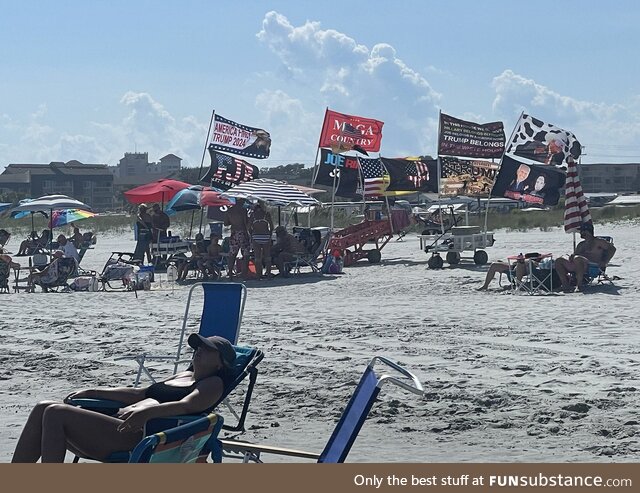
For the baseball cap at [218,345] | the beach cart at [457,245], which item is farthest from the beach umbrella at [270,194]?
the baseball cap at [218,345]

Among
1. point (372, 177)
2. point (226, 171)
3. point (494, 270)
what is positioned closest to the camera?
point (494, 270)

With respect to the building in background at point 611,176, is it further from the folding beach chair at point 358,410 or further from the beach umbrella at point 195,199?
the folding beach chair at point 358,410

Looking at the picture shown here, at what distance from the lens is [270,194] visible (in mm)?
20172

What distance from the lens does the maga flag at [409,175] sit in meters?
24.7

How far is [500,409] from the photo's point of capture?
25.3 feet

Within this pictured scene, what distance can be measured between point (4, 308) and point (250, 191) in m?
5.90

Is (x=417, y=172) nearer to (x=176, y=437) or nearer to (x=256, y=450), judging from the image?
(x=256, y=450)

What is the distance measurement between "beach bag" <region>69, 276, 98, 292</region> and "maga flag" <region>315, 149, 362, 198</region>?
7394 mm

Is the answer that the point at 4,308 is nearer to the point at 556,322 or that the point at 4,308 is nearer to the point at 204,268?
the point at 204,268

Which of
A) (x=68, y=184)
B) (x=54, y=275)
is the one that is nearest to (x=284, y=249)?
(x=54, y=275)

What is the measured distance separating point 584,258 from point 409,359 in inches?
251

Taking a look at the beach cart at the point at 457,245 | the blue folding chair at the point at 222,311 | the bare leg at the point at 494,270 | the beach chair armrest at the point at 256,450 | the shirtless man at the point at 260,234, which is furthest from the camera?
the beach cart at the point at 457,245

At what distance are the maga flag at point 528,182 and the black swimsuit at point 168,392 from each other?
15059mm
